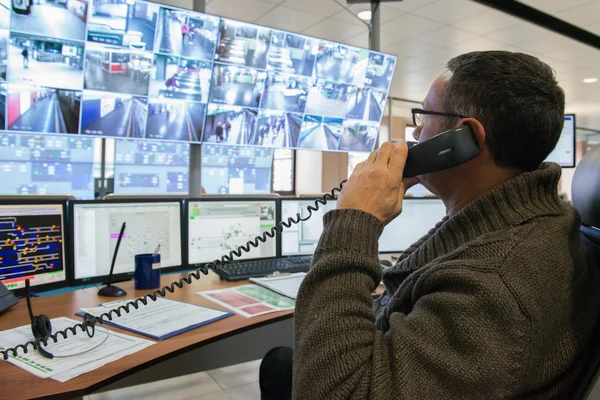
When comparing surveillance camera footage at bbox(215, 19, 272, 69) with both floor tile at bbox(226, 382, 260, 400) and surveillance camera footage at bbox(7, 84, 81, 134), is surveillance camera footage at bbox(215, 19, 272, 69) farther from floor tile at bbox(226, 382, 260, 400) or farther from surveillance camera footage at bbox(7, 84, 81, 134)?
floor tile at bbox(226, 382, 260, 400)

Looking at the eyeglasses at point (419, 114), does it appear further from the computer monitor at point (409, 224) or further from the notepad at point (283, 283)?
the computer monitor at point (409, 224)

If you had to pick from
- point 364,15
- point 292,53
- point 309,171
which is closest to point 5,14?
point 292,53

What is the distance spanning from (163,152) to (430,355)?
481 cm

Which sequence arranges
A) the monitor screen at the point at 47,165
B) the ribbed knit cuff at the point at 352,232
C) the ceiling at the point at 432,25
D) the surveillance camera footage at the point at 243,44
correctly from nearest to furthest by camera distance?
1. the ribbed knit cuff at the point at 352,232
2. the surveillance camera footage at the point at 243,44
3. the ceiling at the point at 432,25
4. the monitor screen at the point at 47,165

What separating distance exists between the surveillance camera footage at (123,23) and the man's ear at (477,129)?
A: 1941 millimetres

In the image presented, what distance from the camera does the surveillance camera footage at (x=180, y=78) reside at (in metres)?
2.32

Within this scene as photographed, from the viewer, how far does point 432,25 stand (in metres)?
4.42

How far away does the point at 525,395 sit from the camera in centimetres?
70

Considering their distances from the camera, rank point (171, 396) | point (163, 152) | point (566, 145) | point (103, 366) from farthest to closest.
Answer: point (163, 152) < point (566, 145) < point (171, 396) < point (103, 366)

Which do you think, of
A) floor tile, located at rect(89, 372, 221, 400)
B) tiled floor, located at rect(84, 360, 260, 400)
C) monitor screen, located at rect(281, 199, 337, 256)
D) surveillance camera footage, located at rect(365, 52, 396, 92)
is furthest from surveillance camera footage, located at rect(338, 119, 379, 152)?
floor tile, located at rect(89, 372, 221, 400)

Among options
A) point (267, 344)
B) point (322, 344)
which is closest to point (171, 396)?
point (267, 344)

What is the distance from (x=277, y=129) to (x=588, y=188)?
6.93 ft

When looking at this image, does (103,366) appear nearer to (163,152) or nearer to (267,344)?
(267,344)

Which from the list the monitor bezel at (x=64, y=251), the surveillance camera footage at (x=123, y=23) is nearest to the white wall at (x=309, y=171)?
the surveillance camera footage at (x=123, y=23)
